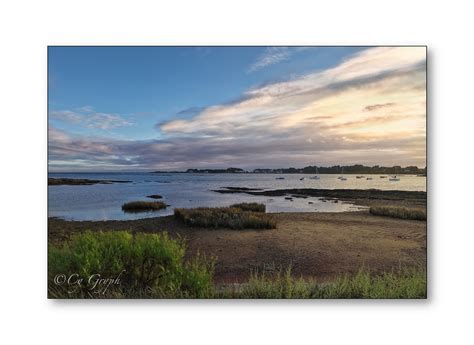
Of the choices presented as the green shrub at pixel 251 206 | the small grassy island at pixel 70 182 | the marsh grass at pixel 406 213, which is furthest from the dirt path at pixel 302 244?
the small grassy island at pixel 70 182

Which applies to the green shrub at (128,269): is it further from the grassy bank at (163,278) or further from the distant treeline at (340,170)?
the distant treeline at (340,170)

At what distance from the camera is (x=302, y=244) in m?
3.88

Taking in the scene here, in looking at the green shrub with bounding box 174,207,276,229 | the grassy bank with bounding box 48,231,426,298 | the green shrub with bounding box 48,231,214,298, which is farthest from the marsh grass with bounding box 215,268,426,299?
the green shrub with bounding box 174,207,276,229

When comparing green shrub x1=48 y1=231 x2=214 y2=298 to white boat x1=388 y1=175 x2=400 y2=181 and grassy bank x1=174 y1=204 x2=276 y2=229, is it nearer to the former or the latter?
grassy bank x1=174 y1=204 x2=276 y2=229

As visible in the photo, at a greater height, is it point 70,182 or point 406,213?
point 70,182

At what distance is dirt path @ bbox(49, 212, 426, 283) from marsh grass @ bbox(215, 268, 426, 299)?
0.20 feet

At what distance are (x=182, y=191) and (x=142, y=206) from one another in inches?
13.5

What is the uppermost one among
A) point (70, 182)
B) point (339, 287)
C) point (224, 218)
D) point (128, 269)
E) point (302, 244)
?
point (70, 182)

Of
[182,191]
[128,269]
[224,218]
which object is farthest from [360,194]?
[128,269]

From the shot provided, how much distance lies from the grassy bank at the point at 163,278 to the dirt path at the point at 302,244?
0.23 ft
